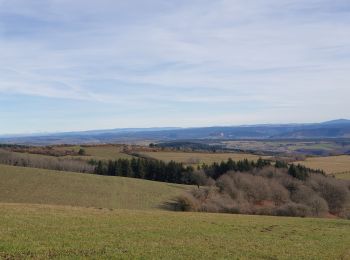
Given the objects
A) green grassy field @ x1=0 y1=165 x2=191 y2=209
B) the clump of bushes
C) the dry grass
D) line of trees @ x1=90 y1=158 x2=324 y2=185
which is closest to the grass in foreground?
green grassy field @ x1=0 y1=165 x2=191 y2=209

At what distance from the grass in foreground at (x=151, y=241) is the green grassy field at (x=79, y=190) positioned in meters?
40.3

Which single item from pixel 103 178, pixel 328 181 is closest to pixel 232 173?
pixel 328 181

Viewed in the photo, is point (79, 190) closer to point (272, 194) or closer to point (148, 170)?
point (148, 170)

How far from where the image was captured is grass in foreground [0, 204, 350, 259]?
16.9 metres

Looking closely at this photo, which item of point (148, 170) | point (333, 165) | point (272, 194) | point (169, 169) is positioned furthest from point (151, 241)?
point (333, 165)

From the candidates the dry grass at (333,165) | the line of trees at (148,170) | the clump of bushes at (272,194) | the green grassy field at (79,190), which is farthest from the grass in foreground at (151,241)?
the dry grass at (333,165)

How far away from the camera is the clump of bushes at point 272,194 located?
73.7 meters

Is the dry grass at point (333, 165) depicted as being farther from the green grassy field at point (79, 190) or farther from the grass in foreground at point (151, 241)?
the grass in foreground at point (151, 241)

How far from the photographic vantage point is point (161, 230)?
86.9 ft

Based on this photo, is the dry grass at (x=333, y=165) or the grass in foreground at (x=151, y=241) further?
the dry grass at (x=333, y=165)

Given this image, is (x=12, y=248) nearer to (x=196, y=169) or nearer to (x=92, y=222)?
(x=92, y=222)

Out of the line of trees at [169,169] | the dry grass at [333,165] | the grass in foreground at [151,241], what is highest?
the grass in foreground at [151,241]

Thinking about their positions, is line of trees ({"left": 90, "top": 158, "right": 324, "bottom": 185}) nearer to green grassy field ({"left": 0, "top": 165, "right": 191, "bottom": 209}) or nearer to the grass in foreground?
green grassy field ({"left": 0, "top": 165, "right": 191, "bottom": 209})

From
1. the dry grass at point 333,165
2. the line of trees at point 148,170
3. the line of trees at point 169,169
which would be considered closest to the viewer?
the line of trees at point 169,169
